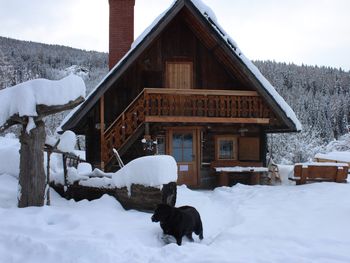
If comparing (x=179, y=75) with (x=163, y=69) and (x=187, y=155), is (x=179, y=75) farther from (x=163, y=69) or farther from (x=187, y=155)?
(x=187, y=155)

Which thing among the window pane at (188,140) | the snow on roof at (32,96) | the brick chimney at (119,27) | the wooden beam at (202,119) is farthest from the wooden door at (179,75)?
the snow on roof at (32,96)

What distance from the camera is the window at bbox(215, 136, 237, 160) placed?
15.2m

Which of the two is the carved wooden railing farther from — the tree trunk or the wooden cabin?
the tree trunk

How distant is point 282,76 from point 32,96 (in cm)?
6358

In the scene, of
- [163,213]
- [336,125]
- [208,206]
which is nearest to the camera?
[163,213]

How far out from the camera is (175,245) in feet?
17.9

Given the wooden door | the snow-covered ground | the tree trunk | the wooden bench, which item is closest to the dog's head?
the snow-covered ground

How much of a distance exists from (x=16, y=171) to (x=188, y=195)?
4.43m

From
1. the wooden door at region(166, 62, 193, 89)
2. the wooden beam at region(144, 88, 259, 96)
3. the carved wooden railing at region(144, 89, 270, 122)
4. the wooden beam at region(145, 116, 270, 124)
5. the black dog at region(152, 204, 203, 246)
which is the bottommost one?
the black dog at region(152, 204, 203, 246)

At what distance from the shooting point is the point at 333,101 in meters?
60.6

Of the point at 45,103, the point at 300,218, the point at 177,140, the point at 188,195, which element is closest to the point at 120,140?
the point at 177,140

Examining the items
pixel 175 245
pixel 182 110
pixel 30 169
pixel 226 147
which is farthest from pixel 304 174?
pixel 30 169

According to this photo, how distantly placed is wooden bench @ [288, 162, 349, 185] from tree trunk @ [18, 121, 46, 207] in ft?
28.5

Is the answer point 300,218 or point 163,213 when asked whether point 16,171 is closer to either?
point 163,213
